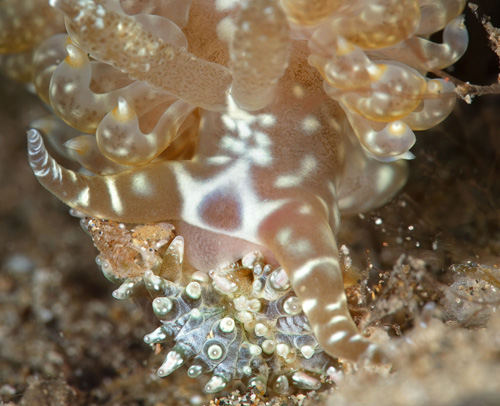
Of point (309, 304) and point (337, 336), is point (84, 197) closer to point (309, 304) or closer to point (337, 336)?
point (309, 304)

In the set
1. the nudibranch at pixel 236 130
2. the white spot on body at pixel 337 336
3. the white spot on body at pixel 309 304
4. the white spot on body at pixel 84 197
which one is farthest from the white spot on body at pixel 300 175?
the white spot on body at pixel 84 197

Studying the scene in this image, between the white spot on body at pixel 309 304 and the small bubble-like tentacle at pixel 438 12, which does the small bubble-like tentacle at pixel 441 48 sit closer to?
the small bubble-like tentacle at pixel 438 12

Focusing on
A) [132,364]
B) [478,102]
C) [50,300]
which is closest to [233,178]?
[132,364]

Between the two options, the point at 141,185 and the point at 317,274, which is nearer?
the point at 317,274

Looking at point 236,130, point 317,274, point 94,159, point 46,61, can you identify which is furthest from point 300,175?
point 46,61

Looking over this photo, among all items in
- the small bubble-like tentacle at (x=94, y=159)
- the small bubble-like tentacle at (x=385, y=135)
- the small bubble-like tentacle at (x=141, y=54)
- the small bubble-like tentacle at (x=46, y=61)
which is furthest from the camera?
the small bubble-like tentacle at (x=46, y=61)

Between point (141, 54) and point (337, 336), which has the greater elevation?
point (141, 54)

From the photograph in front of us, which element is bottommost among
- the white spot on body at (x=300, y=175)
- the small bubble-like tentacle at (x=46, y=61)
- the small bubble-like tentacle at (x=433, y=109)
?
the white spot on body at (x=300, y=175)
